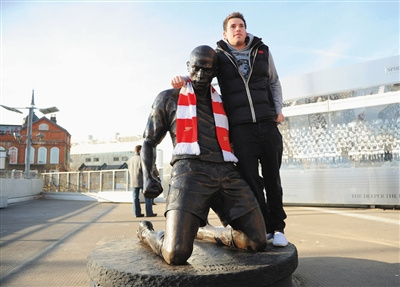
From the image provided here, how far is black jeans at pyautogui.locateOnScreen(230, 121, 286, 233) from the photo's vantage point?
2.35 m

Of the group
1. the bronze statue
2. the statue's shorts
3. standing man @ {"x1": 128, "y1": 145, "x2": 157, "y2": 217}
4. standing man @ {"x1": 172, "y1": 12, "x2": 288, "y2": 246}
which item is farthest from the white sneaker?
standing man @ {"x1": 128, "y1": 145, "x2": 157, "y2": 217}

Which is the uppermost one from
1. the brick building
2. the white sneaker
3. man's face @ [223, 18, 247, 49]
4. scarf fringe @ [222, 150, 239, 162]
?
the brick building

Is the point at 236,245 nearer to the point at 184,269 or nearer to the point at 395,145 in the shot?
the point at 184,269

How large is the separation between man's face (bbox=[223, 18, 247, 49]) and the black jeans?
707 mm

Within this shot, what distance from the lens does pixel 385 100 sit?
820cm

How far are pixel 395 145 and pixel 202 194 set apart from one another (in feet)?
26.0

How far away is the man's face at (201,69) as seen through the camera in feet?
7.34

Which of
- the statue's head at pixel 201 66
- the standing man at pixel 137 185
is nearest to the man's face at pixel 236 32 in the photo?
the statue's head at pixel 201 66

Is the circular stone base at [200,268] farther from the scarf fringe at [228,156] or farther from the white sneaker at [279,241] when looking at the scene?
the scarf fringe at [228,156]

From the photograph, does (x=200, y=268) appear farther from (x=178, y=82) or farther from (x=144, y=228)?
(x=178, y=82)

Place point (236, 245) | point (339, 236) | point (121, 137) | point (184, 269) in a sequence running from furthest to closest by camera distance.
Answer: point (121, 137) < point (339, 236) < point (236, 245) < point (184, 269)

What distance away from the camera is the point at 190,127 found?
7.22ft

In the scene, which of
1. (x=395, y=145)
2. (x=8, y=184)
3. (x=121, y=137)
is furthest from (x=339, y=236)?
(x=121, y=137)

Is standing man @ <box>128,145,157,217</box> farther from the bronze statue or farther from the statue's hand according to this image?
the statue's hand
